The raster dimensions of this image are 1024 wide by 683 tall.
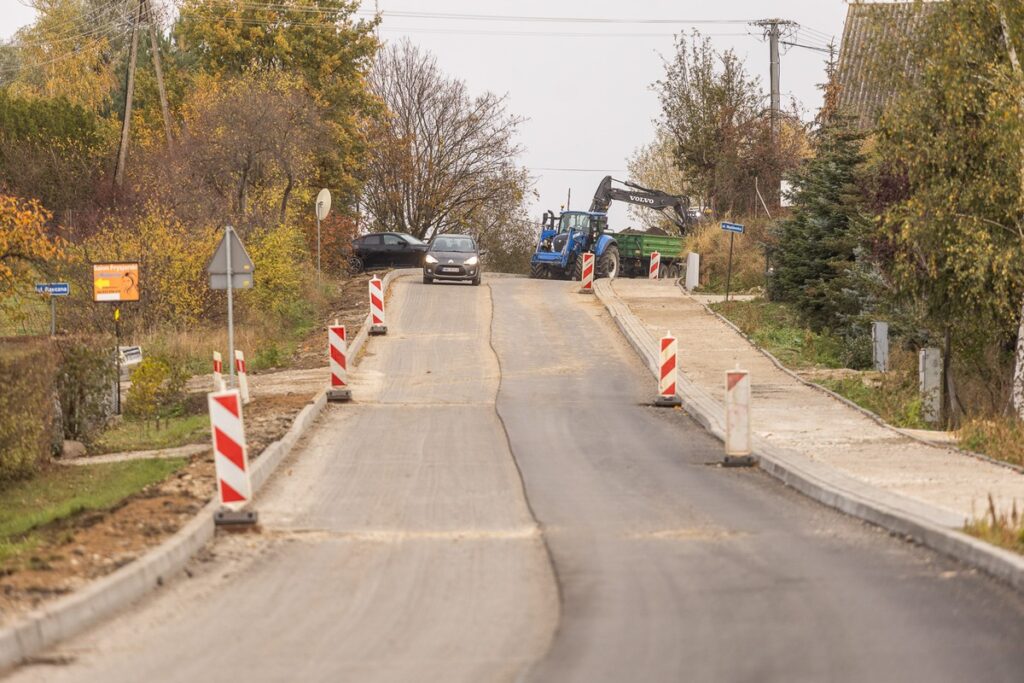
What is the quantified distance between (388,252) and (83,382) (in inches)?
1320

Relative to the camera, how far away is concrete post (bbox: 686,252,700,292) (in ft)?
145

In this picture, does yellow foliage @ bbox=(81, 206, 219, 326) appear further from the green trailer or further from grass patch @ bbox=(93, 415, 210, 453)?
the green trailer

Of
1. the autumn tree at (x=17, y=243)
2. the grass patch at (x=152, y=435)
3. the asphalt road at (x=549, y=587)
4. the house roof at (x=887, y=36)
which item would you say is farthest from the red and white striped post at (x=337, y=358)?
the house roof at (x=887, y=36)

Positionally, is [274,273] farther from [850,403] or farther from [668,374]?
[850,403]

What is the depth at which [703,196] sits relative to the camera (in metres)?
58.2

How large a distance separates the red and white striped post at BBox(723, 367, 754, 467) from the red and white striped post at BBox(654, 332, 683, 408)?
6.03 metres

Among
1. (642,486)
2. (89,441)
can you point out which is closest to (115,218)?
(89,441)

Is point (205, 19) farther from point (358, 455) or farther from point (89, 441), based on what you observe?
point (358, 455)

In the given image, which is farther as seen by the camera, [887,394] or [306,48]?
[306,48]

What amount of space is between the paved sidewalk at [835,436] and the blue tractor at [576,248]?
1241 cm

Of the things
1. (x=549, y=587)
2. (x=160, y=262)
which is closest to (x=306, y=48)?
(x=160, y=262)

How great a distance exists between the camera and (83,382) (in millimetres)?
24031

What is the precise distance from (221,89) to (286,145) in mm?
7407

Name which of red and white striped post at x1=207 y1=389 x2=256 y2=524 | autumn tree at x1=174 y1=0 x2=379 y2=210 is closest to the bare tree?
autumn tree at x1=174 y1=0 x2=379 y2=210
